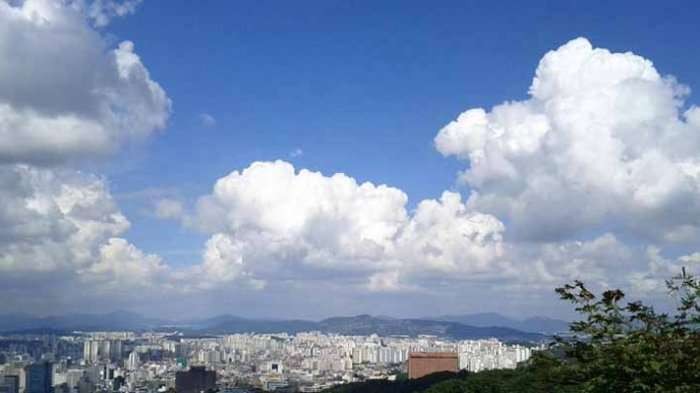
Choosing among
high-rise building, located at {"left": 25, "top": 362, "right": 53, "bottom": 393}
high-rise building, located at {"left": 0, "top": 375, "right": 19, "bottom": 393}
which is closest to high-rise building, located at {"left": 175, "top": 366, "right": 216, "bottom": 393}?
high-rise building, located at {"left": 25, "top": 362, "right": 53, "bottom": 393}

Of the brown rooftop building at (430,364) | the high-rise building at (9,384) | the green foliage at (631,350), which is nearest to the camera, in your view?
the green foliage at (631,350)

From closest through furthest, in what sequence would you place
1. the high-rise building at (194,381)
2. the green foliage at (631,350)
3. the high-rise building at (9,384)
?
the green foliage at (631,350), the high-rise building at (9,384), the high-rise building at (194,381)

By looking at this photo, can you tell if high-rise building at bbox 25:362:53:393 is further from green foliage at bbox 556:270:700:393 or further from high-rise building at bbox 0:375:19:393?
green foliage at bbox 556:270:700:393

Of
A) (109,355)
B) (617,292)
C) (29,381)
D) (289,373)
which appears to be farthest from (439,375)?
(617,292)

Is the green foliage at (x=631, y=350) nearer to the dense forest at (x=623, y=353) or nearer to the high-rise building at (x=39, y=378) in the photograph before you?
the dense forest at (x=623, y=353)

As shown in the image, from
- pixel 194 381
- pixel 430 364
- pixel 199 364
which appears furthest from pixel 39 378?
pixel 199 364

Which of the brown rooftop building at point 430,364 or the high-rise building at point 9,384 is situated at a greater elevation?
the brown rooftop building at point 430,364

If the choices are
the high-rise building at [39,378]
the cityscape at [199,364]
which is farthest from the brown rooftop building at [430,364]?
the high-rise building at [39,378]

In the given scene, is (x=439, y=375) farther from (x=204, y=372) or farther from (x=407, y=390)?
(x=204, y=372)
